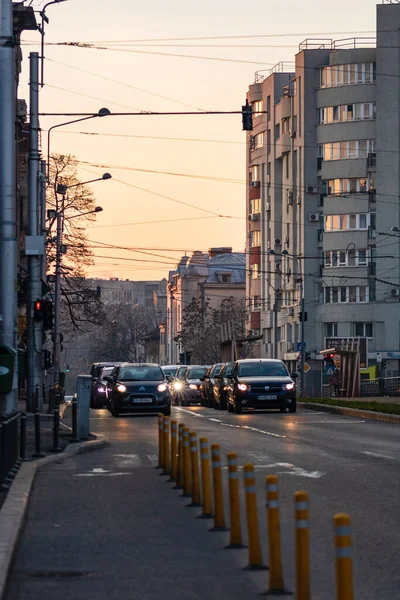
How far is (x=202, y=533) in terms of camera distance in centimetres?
1126

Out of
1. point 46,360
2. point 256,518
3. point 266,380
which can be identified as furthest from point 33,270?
point 256,518

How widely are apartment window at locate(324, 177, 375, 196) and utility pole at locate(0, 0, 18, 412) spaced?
218 feet

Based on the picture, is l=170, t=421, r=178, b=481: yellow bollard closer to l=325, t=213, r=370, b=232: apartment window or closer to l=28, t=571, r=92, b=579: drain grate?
l=28, t=571, r=92, b=579: drain grate

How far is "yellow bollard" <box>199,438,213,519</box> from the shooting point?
1173 cm

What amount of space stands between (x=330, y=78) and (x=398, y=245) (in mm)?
11907

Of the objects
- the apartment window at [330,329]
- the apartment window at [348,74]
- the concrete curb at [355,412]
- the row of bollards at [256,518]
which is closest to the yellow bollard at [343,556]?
the row of bollards at [256,518]

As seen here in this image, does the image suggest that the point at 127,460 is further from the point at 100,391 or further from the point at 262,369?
the point at 100,391

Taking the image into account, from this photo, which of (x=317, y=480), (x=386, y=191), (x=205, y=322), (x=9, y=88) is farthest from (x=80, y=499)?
(x=205, y=322)

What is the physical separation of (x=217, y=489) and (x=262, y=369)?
30714 mm

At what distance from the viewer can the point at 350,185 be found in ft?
286

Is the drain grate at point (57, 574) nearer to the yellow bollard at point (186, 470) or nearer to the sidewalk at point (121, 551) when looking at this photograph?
the sidewalk at point (121, 551)

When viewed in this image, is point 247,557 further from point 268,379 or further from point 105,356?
point 105,356

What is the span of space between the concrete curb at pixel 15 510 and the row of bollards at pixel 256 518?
163 cm

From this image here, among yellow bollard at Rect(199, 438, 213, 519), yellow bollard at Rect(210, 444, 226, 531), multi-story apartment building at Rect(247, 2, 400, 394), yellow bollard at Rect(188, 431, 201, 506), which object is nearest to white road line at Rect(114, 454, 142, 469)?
yellow bollard at Rect(188, 431, 201, 506)
